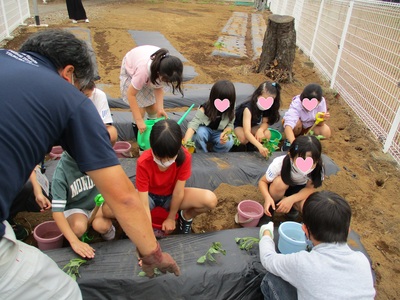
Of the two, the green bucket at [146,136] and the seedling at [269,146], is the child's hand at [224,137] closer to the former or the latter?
the seedling at [269,146]

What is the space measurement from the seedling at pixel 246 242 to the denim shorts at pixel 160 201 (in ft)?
1.81

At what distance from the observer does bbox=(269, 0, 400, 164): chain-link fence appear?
3.34 metres

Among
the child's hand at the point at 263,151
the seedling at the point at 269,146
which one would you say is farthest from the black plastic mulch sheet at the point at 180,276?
the seedling at the point at 269,146

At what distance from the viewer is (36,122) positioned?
0.97 meters

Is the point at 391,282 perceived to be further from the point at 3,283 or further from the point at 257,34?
the point at 257,34

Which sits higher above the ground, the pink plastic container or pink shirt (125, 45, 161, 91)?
pink shirt (125, 45, 161, 91)

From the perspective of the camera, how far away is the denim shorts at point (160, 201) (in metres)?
2.14

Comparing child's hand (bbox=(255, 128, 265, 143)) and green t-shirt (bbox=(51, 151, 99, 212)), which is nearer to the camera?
green t-shirt (bbox=(51, 151, 99, 212))

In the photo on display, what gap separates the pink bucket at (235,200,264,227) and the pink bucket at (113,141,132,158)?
4.34 feet

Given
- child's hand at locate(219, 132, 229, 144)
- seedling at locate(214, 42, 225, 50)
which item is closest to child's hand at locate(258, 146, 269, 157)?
child's hand at locate(219, 132, 229, 144)

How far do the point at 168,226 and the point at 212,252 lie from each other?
1.30 ft

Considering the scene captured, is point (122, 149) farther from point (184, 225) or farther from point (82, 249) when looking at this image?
point (82, 249)

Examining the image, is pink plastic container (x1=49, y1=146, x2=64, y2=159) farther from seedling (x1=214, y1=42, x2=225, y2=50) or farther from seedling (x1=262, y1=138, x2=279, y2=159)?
seedling (x1=214, y1=42, x2=225, y2=50)

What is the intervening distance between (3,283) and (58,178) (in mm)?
876
